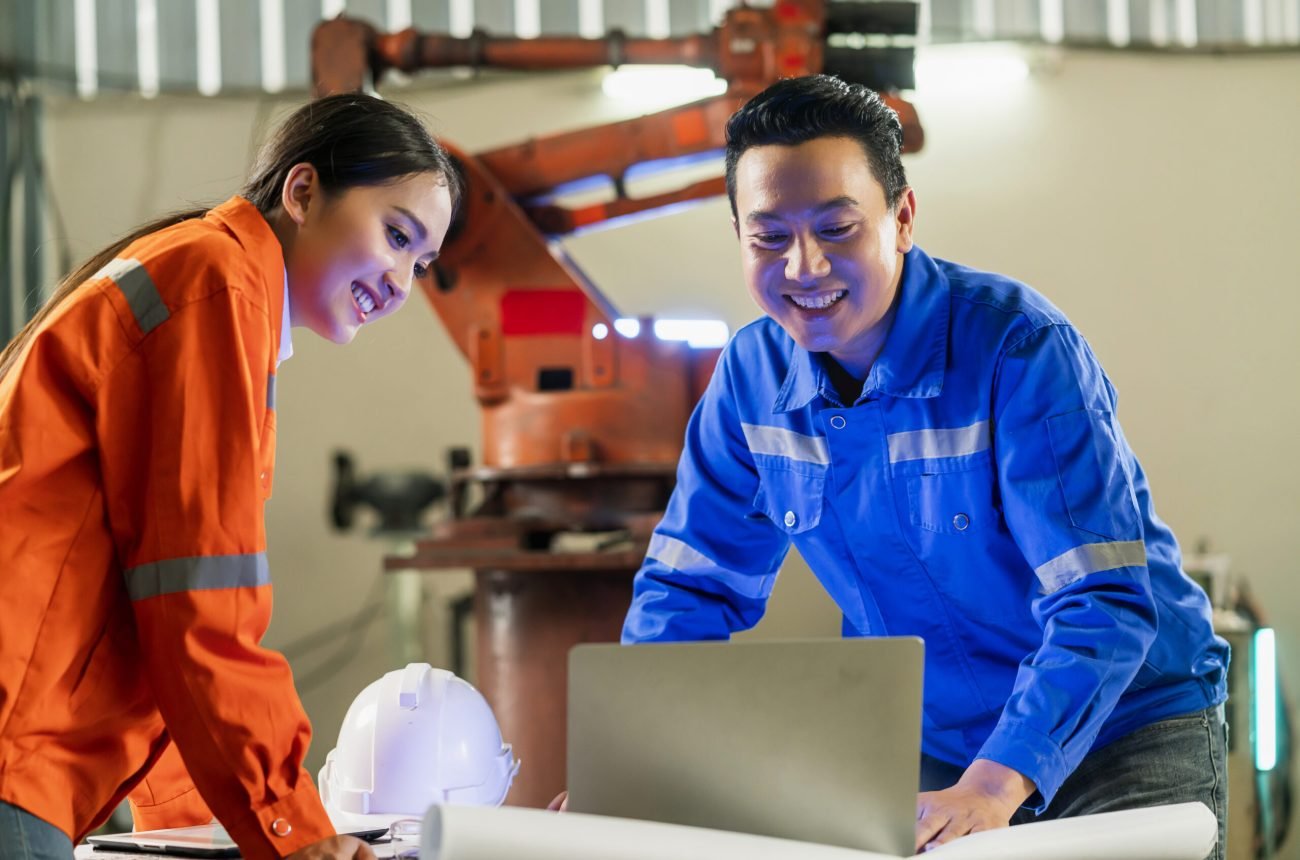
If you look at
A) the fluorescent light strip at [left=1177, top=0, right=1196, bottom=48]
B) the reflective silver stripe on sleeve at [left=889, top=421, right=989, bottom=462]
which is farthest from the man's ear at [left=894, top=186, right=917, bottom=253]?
the fluorescent light strip at [left=1177, top=0, right=1196, bottom=48]

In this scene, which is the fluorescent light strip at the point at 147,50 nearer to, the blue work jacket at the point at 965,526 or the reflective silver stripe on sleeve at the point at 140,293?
the blue work jacket at the point at 965,526

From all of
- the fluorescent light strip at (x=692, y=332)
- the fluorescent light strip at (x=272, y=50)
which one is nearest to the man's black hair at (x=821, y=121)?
the fluorescent light strip at (x=692, y=332)

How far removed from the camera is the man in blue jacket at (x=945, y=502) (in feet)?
4.47

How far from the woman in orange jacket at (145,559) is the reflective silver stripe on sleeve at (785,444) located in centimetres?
65

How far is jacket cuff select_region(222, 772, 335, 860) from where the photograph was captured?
1.14m

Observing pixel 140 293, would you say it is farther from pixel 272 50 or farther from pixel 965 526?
pixel 272 50

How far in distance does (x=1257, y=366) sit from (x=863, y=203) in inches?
133

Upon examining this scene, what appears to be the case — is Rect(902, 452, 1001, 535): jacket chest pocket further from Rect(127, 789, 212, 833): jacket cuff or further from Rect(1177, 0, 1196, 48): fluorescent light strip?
Rect(1177, 0, 1196, 48): fluorescent light strip

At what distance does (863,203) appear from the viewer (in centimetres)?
152

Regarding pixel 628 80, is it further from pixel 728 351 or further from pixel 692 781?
pixel 692 781

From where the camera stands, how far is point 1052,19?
4582 mm

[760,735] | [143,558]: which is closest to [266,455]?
[143,558]

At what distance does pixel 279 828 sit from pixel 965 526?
2.62ft

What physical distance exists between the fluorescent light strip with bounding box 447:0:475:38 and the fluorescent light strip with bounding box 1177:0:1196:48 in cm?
244
